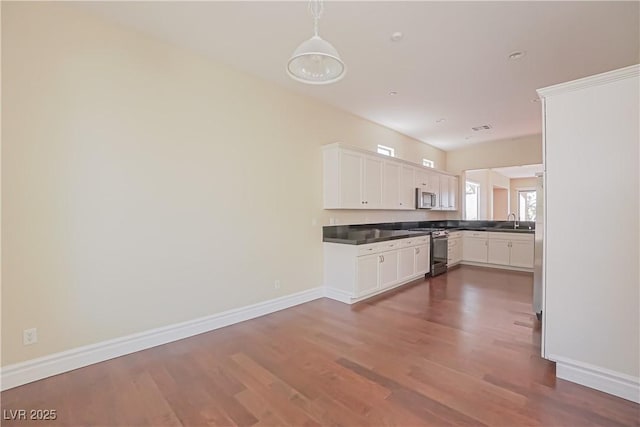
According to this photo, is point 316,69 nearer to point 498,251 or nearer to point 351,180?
point 351,180

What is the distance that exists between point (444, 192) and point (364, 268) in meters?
4.19

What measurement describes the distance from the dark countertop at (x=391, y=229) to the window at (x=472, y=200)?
1.06m

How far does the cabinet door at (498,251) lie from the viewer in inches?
258

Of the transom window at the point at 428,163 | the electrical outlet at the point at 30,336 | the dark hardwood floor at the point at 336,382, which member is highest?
the transom window at the point at 428,163

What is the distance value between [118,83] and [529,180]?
12837 mm

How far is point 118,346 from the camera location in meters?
2.65

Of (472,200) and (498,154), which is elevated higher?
(498,154)

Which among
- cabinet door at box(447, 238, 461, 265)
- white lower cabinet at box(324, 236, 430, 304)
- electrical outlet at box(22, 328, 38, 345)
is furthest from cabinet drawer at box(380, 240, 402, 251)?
electrical outlet at box(22, 328, 38, 345)

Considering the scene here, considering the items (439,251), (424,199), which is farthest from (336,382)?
(424,199)

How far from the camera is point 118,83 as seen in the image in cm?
267

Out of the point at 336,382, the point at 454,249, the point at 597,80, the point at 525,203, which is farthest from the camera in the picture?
the point at 525,203

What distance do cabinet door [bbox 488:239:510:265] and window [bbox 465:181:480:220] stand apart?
2.04m

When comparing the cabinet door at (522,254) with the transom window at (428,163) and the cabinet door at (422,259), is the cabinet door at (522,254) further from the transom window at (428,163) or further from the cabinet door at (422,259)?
Result: the transom window at (428,163)

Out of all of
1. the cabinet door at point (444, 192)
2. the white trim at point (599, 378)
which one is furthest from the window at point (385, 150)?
the white trim at point (599, 378)
